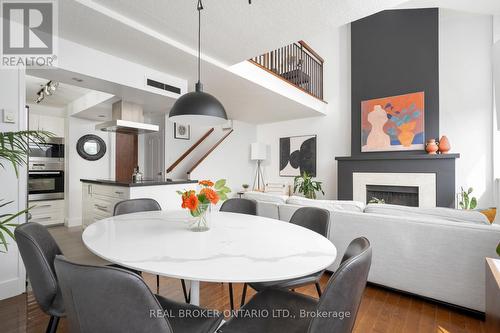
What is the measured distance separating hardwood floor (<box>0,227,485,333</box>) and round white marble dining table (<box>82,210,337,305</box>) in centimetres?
86

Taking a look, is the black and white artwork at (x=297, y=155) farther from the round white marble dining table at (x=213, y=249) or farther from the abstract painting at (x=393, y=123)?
the round white marble dining table at (x=213, y=249)

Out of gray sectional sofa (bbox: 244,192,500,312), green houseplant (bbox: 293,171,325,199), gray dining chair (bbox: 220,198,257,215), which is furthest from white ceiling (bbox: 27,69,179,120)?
green houseplant (bbox: 293,171,325,199)

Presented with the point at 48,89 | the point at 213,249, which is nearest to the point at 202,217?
the point at 213,249

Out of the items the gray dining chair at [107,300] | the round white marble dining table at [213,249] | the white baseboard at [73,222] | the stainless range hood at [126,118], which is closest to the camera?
the gray dining chair at [107,300]

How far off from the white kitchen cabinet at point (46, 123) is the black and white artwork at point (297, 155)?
4.72 meters

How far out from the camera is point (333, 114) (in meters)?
5.39

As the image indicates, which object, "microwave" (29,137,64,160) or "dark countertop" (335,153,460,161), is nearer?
"dark countertop" (335,153,460,161)

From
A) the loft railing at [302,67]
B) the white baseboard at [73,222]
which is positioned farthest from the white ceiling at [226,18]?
the white baseboard at [73,222]

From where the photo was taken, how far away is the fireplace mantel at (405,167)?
3812 millimetres

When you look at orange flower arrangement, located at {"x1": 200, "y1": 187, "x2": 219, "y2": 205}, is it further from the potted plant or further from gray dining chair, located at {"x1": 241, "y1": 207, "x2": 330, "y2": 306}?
the potted plant

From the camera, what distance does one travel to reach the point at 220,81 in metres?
3.44

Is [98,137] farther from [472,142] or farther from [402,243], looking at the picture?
[472,142]

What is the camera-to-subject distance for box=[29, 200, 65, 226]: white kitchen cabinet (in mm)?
4367

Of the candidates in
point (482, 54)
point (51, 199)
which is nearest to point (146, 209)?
point (51, 199)
